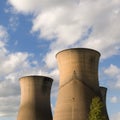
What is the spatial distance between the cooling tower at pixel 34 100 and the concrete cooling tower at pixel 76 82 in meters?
7.07

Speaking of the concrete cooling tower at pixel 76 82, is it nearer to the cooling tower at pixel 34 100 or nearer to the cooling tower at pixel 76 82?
the cooling tower at pixel 76 82

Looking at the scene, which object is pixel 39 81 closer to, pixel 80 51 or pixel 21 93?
pixel 21 93

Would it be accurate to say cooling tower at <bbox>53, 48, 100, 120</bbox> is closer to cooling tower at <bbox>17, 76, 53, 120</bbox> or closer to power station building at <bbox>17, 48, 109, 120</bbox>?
power station building at <bbox>17, 48, 109, 120</bbox>

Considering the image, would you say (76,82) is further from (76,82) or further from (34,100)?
(34,100)

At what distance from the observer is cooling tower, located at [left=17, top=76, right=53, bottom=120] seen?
30531 mm

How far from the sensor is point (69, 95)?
22.8m

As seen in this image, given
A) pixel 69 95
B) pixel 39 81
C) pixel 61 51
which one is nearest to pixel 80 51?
pixel 61 51

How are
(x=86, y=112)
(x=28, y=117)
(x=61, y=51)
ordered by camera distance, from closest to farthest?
(x=86, y=112), (x=61, y=51), (x=28, y=117)

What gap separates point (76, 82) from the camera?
23.4m

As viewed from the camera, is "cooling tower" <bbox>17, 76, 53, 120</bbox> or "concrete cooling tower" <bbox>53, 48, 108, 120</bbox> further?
"cooling tower" <bbox>17, 76, 53, 120</bbox>

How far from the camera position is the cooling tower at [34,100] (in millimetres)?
30531

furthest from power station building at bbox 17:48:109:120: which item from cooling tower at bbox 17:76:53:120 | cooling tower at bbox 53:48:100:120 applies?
cooling tower at bbox 17:76:53:120

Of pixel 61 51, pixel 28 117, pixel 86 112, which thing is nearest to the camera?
pixel 86 112

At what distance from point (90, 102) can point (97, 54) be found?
12.0 feet
